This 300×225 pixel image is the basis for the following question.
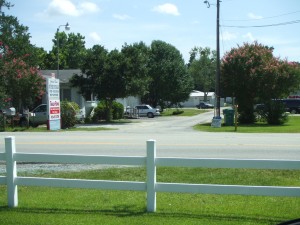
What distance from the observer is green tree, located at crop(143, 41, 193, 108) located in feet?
197

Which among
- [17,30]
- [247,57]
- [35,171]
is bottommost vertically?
[35,171]

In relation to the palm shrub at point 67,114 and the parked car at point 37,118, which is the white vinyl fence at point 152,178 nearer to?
the palm shrub at point 67,114

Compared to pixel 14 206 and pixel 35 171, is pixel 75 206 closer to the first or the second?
pixel 14 206

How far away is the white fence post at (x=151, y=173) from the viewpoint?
6.72 meters

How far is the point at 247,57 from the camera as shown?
108ft

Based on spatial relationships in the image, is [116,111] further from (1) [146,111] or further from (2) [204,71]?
(2) [204,71]

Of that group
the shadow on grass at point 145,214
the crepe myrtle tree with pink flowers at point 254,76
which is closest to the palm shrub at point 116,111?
the crepe myrtle tree with pink flowers at point 254,76

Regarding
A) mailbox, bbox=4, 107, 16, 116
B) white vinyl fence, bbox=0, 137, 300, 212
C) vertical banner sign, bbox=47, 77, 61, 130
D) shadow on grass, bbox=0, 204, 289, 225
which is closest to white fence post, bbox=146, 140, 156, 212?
white vinyl fence, bbox=0, 137, 300, 212

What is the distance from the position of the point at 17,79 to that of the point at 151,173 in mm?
24659

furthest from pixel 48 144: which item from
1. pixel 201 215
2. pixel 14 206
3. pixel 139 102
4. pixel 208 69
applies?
pixel 208 69

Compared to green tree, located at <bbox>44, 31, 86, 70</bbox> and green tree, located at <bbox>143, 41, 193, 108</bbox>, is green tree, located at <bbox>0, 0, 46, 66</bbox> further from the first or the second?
green tree, located at <bbox>44, 31, 86, 70</bbox>

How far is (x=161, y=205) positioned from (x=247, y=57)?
27.0m

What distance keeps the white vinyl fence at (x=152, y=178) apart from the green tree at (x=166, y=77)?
51896mm

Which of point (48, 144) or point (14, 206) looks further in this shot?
point (48, 144)
